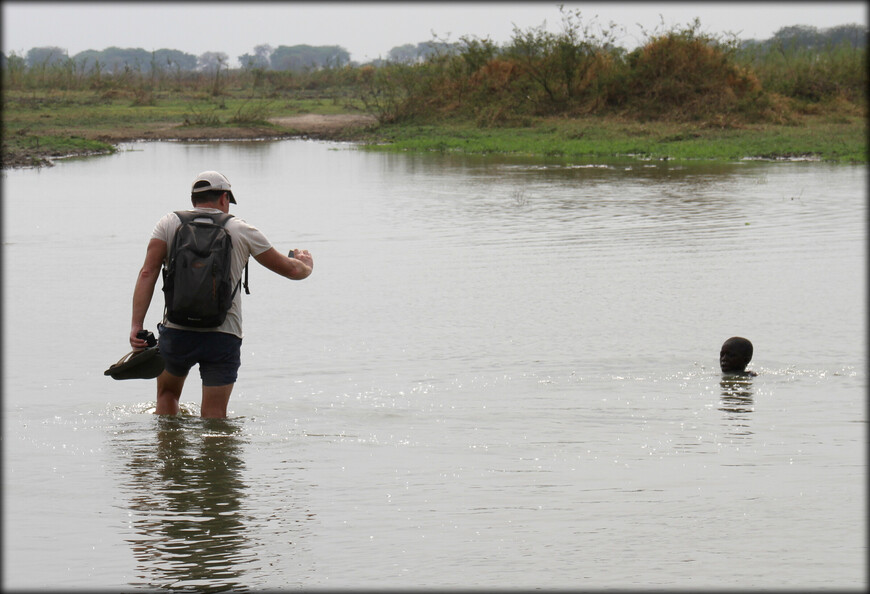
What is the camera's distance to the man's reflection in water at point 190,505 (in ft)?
13.2

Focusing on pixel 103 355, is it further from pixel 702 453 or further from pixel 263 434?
pixel 702 453

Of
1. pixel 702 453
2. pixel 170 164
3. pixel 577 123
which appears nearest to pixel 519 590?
pixel 702 453

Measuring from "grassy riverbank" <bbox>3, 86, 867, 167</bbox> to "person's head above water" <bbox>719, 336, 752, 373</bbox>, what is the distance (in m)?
19.6

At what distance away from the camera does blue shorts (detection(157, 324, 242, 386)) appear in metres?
5.61

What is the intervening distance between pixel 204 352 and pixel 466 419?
163cm

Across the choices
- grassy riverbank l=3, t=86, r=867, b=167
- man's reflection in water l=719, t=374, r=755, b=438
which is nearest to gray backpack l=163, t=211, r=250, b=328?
man's reflection in water l=719, t=374, r=755, b=438

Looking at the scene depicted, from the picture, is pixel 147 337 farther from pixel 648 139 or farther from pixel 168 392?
pixel 648 139

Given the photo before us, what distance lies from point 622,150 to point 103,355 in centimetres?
2308

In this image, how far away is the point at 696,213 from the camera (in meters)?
17.0

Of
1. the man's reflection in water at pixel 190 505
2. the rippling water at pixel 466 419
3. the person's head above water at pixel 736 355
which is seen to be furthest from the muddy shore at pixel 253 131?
the man's reflection in water at pixel 190 505

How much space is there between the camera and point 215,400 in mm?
5836

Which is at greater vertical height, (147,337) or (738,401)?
(147,337)

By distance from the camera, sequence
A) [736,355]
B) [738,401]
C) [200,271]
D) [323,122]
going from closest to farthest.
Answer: [200,271]
[738,401]
[736,355]
[323,122]

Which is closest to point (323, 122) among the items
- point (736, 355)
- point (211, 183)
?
point (736, 355)
